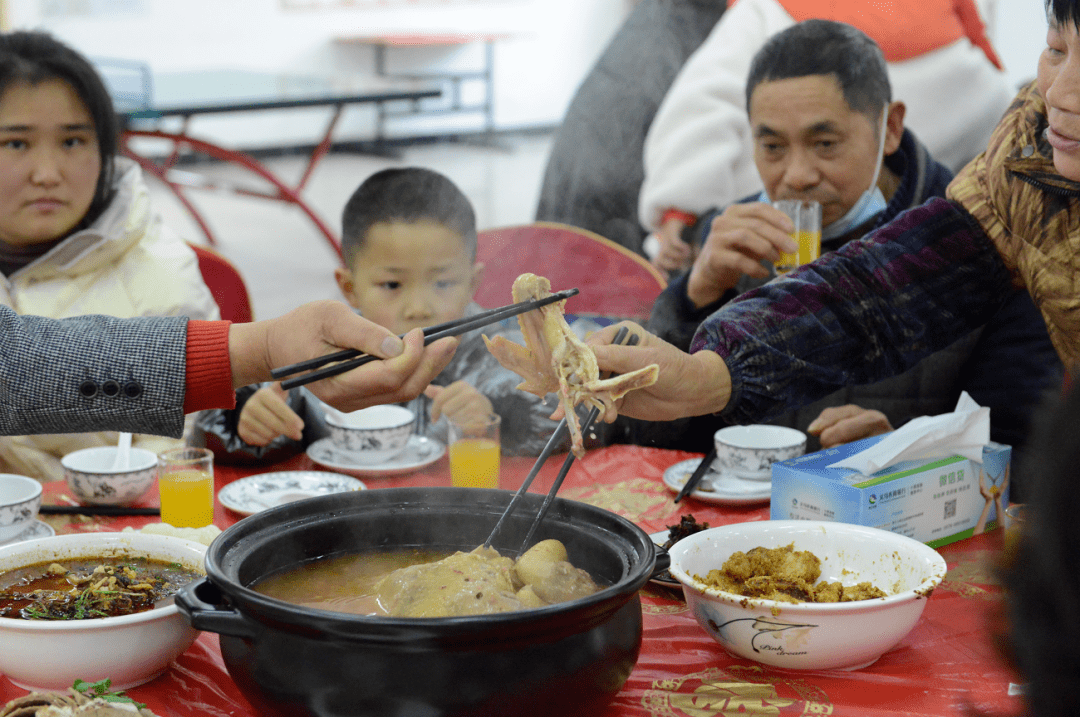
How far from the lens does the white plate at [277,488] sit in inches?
67.4

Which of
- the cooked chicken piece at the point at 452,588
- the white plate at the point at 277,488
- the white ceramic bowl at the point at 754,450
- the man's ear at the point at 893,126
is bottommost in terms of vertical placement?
the white plate at the point at 277,488

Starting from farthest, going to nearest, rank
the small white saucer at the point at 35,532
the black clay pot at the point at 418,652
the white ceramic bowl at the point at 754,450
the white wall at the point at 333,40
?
the white wall at the point at 333,40 < the white ceramic bowl at the point at 754,450 < the small white saucer at the point at 35,532 < the black clay pot at the point at 418,652

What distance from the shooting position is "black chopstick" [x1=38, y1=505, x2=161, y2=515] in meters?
1.67

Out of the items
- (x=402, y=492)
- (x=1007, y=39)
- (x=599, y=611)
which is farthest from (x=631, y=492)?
(x=1007, y=39)

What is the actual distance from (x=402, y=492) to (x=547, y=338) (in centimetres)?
29

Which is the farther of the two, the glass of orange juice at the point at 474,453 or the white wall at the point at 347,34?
the white wall at the point at 347,34

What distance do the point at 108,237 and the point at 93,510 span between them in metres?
1.03

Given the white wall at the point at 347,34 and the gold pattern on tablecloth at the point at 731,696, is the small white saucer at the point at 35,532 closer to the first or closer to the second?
the gold pattern on tablecloth at the point at 731,696

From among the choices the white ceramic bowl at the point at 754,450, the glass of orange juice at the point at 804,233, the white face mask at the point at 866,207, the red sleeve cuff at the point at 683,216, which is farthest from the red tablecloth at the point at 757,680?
the red sleeve cuff at the point at 683,216

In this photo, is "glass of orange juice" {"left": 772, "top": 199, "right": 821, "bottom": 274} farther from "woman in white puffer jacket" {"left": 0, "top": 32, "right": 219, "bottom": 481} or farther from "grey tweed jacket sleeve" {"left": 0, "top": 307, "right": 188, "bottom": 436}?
"woman in white puffer jacket" {"left": 0, "top": 32, "right": 219, "bottom": 481}

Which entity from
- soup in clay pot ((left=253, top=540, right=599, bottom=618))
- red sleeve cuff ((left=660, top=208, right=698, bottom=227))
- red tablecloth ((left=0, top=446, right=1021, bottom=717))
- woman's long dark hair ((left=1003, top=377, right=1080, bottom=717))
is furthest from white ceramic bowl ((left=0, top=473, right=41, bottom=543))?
red sleeve cuff ((left=660, top=208, right=698, bottom=227))

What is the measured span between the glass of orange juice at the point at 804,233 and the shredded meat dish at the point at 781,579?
106cm

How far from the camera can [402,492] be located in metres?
1.29

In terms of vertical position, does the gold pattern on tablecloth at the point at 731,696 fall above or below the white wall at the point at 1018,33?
below
